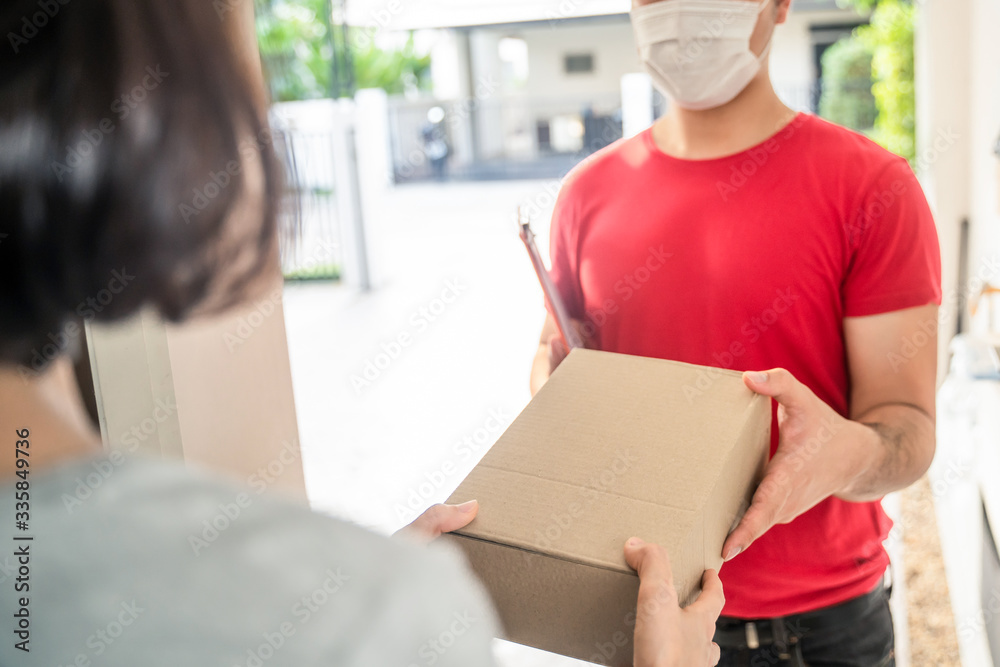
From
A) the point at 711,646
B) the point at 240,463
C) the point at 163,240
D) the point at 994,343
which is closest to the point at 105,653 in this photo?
the point at 163,240

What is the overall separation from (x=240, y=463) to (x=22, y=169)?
3.57 ft

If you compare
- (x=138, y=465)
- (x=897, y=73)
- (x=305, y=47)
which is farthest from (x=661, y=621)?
(x=305, y=47)

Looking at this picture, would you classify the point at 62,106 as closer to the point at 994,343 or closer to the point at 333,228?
the point at 994,343

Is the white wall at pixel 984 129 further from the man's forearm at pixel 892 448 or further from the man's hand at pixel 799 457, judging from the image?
the man's hand at pixel 799 457

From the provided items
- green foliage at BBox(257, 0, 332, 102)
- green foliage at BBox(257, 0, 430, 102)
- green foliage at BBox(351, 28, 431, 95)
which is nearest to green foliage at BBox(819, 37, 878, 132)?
green foliage at BBox(257, 0, 430, 102)

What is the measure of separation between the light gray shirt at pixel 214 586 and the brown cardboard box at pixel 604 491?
395 mm

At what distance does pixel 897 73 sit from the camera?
4.71 metres

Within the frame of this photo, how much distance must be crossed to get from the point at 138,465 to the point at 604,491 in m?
0.53

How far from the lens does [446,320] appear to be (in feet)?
22.2

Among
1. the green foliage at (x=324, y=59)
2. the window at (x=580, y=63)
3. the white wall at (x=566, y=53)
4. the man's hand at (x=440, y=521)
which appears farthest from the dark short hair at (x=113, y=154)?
the window at (x=580, y=63)

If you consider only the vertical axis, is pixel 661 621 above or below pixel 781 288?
below

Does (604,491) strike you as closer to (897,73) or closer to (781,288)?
(781,288)

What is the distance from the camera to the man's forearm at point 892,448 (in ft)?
3.69

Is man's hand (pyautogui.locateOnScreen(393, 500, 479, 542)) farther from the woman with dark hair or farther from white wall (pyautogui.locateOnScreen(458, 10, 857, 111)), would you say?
white wall (pyautogui.locateOnScreen(458, 10, 857, 111))
